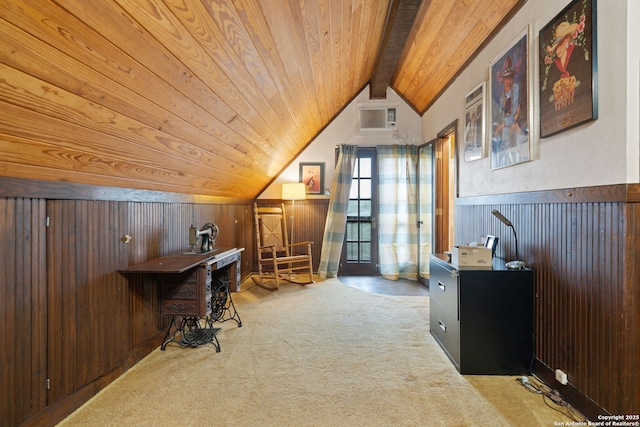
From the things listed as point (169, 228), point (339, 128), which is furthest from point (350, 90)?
point (169, 228)

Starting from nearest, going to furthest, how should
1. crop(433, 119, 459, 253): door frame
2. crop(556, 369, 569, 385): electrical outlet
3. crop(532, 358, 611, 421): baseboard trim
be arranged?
1. crop(532, 358, 611, 421): baseboard trim
2. crop(556, 369, 569, 385): electrical outlet
3. crop(433, 119, 459, 253): door frame

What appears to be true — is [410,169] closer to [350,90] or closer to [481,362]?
[350,90]

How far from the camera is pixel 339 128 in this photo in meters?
4.68

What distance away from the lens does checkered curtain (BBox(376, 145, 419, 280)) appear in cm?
440

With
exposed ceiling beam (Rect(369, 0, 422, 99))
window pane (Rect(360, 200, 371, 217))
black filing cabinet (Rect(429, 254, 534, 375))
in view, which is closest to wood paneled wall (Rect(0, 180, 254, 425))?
black filing cabinet (Rect(429, 254, 534, 375))

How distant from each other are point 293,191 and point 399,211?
1634mm

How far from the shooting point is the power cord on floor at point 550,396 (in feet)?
5.04

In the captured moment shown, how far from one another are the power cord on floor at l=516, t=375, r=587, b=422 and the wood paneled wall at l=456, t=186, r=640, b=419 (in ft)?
0.16

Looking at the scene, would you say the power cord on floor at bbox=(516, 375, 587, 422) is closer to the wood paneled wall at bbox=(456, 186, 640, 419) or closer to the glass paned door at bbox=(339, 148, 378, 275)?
the wood paneled wall at bbox=(456, 186, 640, 419)

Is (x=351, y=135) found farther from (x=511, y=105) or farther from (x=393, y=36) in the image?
(x=511, y=105)

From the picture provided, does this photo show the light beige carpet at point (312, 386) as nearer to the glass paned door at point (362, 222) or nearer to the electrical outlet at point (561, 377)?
the electrical outlet at point (561, 377)

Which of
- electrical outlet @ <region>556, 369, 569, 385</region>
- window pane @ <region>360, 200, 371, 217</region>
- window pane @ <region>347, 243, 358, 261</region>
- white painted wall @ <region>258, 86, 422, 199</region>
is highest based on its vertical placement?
white painted wall @ <region>258, 86, 422, 199</region>

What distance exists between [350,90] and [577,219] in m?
3.35

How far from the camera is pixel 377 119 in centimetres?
462
